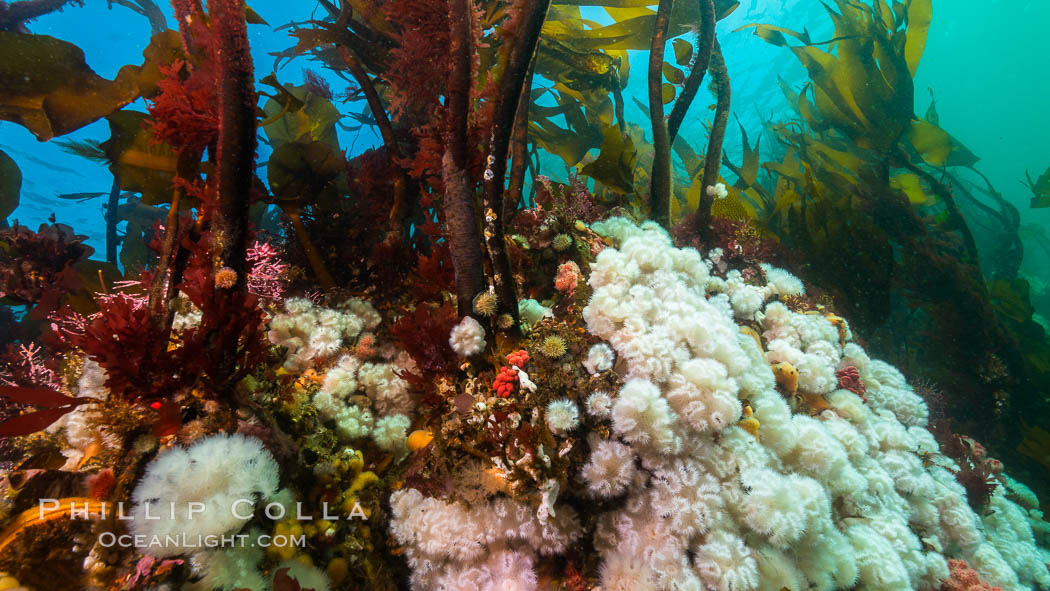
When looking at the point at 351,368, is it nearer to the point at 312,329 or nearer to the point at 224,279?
the point at 312,329

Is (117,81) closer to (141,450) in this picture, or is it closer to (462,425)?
(141,450)

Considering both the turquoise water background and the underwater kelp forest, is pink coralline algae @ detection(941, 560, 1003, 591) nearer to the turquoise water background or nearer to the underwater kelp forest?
the underwater kelp forest

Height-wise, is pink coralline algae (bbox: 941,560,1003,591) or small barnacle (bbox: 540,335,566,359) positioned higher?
small barnacle (bbox: 540,335,566,359)

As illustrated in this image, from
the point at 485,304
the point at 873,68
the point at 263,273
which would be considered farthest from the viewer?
the point at 873,68

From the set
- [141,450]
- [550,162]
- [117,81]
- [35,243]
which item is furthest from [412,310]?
[550,162]

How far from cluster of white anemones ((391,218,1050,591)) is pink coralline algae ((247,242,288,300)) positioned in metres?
2.26

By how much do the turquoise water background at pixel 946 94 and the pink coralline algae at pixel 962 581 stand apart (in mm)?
38023

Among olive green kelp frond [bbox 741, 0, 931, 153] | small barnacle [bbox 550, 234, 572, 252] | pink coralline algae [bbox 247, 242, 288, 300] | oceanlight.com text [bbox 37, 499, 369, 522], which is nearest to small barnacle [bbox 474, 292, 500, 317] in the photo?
small barnacle [bbox 550, 234, 572, 252]

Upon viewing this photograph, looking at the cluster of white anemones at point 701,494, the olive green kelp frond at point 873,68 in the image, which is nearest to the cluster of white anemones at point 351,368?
the cluster of white anemones at point 701,494

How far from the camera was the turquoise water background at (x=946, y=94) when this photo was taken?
31.9 metres

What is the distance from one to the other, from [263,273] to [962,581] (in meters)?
6.42

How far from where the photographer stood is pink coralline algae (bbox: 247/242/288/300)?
3256mm

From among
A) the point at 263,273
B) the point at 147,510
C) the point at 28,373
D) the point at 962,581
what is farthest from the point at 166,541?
the point at 962,581

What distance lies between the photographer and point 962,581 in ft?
9.51
